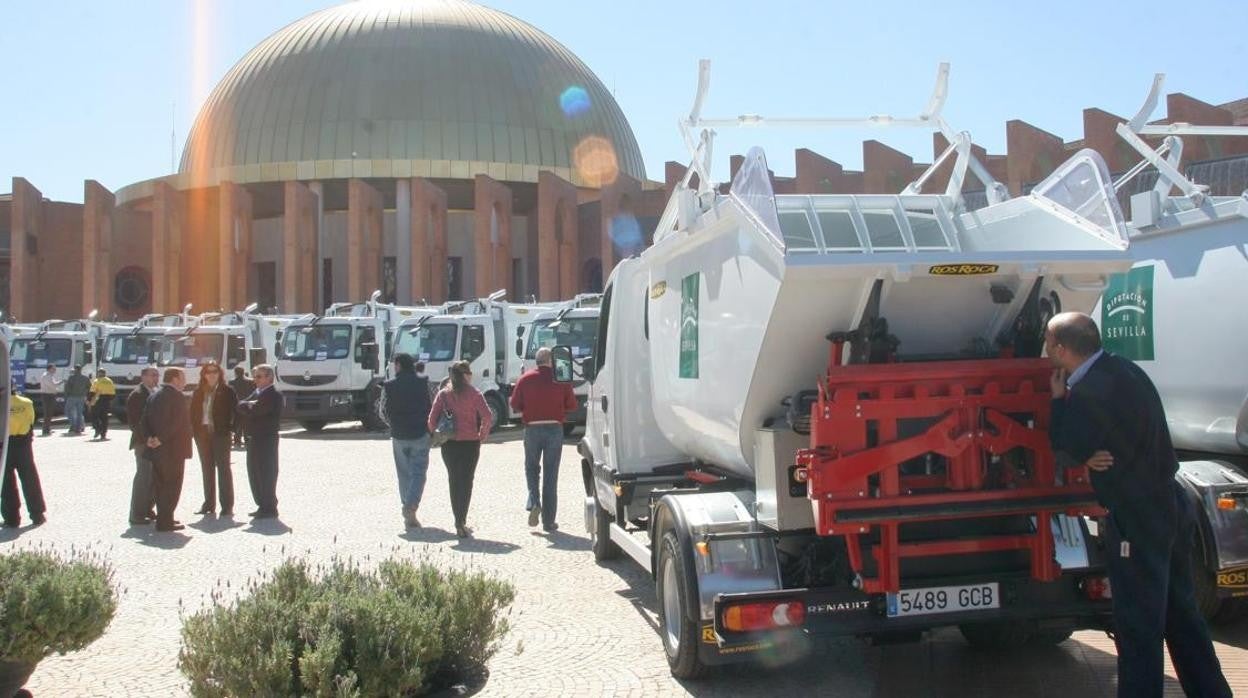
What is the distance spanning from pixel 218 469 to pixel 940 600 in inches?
377

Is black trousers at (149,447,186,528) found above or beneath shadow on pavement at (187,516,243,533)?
above

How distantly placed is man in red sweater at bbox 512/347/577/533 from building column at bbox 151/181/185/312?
40.2 m

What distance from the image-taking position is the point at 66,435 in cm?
2566

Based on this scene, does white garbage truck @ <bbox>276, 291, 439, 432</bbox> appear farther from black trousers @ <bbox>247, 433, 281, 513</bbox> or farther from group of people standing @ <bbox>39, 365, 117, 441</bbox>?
black trousers @ <bbox>247, 433, 281, 513</bbox>

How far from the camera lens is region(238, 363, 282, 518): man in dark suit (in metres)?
12.0

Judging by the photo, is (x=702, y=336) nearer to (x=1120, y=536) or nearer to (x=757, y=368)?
(x=757, y=368)

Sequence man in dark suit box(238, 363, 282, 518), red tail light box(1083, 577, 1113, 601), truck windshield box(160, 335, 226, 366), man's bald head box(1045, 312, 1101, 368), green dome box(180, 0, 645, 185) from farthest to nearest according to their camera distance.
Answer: green dome box(180, 0, 645, 185) < truck windshield box(160, 335, 226, 366) < man in dark suit box(238, 363, 282, 518) < red tail light box(1083, 577, 1113, 601) < man's bald head box(1045, 312, 1101, 368)

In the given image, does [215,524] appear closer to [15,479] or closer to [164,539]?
[164,539]

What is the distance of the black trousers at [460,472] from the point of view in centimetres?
1070

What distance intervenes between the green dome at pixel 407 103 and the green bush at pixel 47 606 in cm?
4494

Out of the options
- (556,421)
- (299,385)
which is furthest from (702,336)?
(299,385)

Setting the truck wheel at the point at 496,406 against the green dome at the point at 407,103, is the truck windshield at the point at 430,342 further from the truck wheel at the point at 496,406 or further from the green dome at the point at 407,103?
the green dome at the point at 407,103

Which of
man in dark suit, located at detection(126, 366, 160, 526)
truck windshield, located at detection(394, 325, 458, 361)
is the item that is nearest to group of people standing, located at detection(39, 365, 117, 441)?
truck windshield, located at detection(394, 325, 458, 361)

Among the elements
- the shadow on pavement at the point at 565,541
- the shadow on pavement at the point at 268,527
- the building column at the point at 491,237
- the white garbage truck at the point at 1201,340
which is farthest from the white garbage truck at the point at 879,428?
the building column at the point at 491,237
